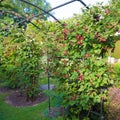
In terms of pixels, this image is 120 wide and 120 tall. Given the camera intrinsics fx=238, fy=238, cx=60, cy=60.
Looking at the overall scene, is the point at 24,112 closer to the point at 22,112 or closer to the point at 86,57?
the point at 22,112

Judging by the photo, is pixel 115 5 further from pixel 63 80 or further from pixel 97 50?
pixel 63 80

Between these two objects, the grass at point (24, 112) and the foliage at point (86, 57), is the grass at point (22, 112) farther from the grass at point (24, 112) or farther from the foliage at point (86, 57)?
the foliage at point (86, 57)

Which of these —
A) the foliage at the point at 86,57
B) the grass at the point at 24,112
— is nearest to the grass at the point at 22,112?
the grass at the point at 24,112

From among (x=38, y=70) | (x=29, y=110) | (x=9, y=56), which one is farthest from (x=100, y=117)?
(x=9, y=56)

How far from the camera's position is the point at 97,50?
3752 millimetres

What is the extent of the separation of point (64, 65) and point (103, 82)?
32.6 inches

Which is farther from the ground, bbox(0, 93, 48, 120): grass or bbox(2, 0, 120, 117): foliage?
bbox(2, 0, 120, 117): foliage

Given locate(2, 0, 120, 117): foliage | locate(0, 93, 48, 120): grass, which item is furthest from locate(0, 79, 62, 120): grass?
locate(2, 0, 120, 117): foliage

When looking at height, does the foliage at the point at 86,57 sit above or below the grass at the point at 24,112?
above

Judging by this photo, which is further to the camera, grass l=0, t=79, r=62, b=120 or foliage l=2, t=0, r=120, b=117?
grass l=0, t=79, r=62, b=120

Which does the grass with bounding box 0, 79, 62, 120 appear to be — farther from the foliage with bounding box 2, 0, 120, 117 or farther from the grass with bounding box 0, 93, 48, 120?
the foliage with bounding box 2, 0, 120, 117

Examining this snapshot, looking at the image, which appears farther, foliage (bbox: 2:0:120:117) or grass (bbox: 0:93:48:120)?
grass (bbox: 0:93:48:120)

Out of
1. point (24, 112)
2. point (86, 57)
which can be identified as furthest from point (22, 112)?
point (86, 57)

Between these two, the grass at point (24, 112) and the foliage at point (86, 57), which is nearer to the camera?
the foliage at point (86, 57)
